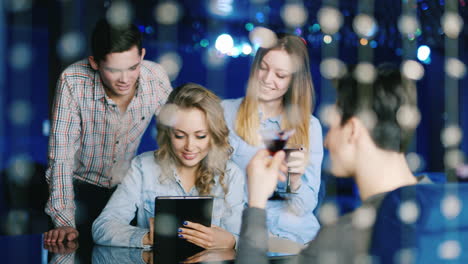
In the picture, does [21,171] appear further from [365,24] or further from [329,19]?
[365,24]

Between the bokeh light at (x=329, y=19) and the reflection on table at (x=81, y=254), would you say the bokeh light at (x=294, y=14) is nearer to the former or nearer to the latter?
the bokeh light at (x=329, y=19)

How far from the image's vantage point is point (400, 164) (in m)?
0.96

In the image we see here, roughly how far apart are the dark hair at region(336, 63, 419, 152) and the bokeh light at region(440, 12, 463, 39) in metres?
2.11

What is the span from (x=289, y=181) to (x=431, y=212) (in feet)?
3.88

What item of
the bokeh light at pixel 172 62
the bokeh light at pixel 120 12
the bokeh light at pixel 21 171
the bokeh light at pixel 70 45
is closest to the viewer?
the bokeh light at pixel 21 171

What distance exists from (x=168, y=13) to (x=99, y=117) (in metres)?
3.15

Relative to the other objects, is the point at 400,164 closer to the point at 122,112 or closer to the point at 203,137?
the point at 203,137

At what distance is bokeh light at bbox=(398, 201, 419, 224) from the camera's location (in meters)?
0.68

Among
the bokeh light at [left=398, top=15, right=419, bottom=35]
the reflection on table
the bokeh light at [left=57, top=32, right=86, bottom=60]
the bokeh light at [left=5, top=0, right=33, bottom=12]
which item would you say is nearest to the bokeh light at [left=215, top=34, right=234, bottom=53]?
the bokeh light at [left=57, top=32, right=86, bottom=60]

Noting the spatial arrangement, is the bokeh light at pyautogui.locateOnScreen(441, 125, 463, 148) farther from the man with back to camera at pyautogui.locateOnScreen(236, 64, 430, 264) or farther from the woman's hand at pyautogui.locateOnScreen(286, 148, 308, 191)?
the man with back to camera at pyautogui.locateOnScreen(236, 64, 430, 264)

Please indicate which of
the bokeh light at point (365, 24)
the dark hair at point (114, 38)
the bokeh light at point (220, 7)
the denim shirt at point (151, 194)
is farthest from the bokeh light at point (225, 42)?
the denim shirt at point (151, 194)

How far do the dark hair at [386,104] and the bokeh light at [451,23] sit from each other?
2.11m

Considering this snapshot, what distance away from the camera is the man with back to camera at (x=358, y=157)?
92 centimetres

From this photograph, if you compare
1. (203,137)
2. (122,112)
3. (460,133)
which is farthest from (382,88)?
(460,133)
